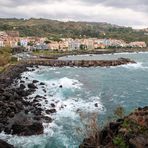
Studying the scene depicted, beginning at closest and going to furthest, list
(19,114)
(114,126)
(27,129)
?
(114,126) < (27,129) < (19,114)

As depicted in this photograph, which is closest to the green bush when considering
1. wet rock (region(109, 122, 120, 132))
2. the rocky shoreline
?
wet rock (region(109, 122, 120, 132))

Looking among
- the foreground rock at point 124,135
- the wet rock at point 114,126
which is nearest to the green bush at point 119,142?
the foreground rock at point 124,135

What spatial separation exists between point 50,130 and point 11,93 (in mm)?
21821

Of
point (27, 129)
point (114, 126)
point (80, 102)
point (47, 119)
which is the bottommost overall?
point (80, 102)

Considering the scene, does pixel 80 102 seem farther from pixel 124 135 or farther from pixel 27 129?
pixel 124 135

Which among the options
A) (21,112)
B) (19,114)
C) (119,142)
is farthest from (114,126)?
(21,112)

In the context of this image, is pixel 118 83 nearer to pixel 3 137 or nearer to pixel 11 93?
pixel 11 93

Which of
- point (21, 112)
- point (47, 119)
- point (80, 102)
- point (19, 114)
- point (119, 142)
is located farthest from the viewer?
point (80, 102)

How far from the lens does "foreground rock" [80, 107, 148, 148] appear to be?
2664 centimetres

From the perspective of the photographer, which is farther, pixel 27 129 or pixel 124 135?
pixel 27 129

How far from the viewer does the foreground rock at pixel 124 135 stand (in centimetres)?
2664

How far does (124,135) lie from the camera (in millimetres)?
28094

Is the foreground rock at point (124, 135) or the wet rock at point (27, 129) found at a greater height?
the foreground rock at point (124, 135)

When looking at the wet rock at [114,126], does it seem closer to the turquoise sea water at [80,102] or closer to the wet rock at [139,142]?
the turquoise sea water at [80,102]
